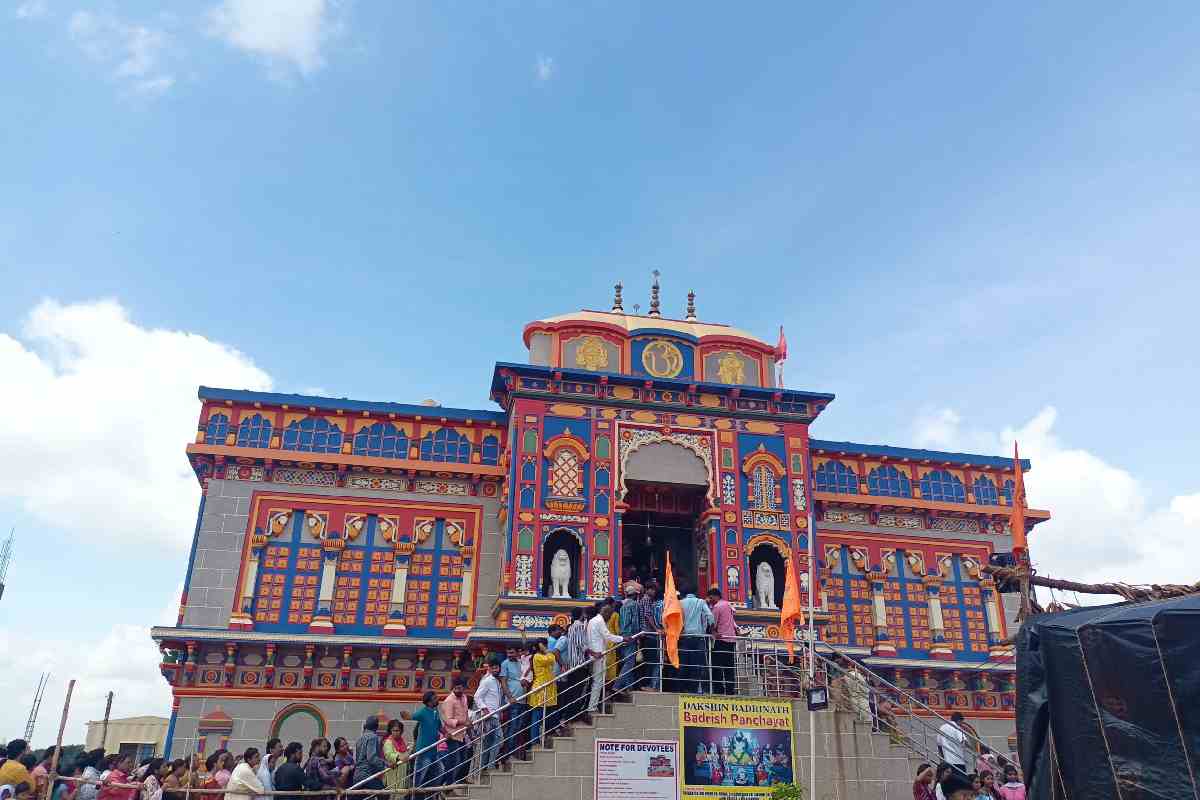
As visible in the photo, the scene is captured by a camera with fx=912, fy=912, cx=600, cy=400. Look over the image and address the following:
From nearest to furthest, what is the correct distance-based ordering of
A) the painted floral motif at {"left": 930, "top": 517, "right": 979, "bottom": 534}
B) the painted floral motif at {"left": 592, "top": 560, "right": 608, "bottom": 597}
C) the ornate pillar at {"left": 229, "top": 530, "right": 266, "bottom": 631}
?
the ornate pillar at {"left": 229, "top": 530, "right": 266, "bottom": 631} < the painted floral motif at {"left": 592, "top": 560, "right": 608, "bottom": 597} < the painted floral motif at {"left": 930, "top": 517, "right": 979, "bottom": 534}

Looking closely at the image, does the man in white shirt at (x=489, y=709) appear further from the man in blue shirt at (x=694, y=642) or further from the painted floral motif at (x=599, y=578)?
the painted floral motif at (x=599, y=578)

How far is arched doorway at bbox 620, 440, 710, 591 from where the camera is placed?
2239 centimetres

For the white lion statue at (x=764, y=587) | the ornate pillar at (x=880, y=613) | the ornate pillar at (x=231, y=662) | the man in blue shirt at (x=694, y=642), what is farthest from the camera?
the ornate pillar at (x=880, y=613)

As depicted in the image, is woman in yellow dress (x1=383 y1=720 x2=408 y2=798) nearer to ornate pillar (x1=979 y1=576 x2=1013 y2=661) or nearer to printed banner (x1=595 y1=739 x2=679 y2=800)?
printed banner (x1=595 y1=739 x2=679 y2=800)

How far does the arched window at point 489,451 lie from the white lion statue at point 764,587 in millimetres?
7127

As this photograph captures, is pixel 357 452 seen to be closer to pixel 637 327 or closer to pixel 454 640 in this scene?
pixel 454 640

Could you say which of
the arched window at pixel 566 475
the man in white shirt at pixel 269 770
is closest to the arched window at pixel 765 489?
the arched window at pixel 566 475

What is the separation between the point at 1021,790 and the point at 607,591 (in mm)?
10748

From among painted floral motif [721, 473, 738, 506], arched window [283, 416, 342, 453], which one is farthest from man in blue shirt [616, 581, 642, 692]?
arched window [283, 416, 342, 453]

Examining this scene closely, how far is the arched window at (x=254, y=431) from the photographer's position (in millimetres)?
22297

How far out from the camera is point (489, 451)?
2350 cm

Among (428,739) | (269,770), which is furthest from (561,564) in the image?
(269,770)

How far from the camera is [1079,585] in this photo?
34.8 ft

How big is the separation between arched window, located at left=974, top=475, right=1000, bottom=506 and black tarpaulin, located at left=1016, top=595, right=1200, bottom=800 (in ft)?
56.4
